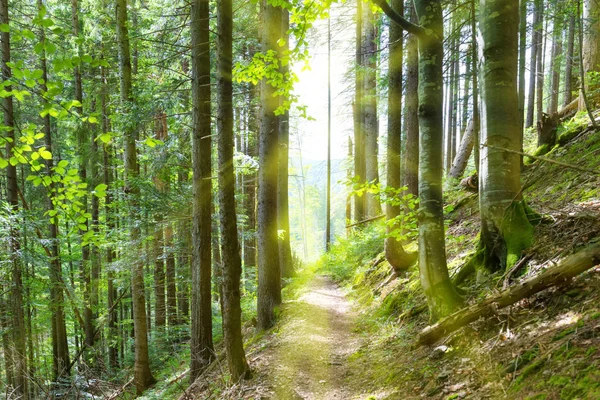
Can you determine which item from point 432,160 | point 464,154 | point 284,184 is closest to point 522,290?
point 432,160

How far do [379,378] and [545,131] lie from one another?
7.12 metres

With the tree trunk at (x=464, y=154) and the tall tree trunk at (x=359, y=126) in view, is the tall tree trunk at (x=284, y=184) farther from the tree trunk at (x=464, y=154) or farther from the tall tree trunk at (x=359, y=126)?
the tree trunk at (x=464, y=154)

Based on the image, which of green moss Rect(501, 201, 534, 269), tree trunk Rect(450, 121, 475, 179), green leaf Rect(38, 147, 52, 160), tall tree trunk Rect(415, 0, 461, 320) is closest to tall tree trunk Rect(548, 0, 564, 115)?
tree trunk Rect(450, 121, 475, 179)

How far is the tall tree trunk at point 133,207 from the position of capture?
8.12 metres

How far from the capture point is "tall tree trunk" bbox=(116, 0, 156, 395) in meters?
8.12

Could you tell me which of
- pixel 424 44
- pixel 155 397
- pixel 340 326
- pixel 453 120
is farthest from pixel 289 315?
pixel 453 120

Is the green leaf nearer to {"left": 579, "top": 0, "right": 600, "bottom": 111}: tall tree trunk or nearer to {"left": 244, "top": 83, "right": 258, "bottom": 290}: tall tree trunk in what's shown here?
{"left": 244, "top": 83, "right": 258, "bottom": 290}: tall tree trunk

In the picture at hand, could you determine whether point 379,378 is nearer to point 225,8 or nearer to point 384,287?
point 384,287

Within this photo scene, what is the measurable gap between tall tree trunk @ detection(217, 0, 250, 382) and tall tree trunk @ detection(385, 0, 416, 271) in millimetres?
3595

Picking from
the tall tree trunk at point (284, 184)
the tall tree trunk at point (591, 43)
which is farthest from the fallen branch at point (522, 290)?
the tall tree trunk at point (591, 43)

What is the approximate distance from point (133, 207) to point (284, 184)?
13.6ft

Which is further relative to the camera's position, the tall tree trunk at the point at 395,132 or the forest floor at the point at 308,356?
the tall tree trunk at the point at 395,132

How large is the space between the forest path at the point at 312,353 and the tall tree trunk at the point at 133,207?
371 centimetres

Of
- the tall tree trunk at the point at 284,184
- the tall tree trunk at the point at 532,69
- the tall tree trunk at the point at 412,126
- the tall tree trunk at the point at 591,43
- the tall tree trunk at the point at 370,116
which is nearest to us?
the tall tree trunk at the point at 412,126
